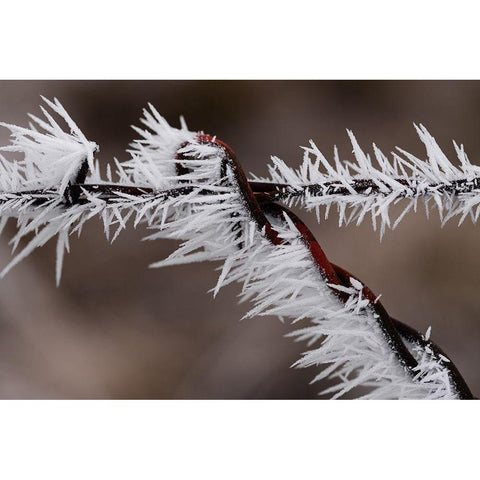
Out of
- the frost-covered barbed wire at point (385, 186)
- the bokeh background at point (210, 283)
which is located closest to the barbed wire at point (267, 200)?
the frost-covered barbed wire at point (385, 186)

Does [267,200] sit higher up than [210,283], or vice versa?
[267,200]

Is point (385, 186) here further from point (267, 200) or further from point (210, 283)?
point (210, 283)

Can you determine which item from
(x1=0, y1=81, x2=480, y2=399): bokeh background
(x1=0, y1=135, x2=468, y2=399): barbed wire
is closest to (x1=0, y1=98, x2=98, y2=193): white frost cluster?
(x1=0, y1=135, x2=468, y2=399): barbed wire

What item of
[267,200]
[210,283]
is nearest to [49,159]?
[267,200]

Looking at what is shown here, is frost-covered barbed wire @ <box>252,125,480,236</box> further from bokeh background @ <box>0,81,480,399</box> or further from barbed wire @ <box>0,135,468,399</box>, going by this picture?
bokeh background @ <box>0,81,480,399</box>

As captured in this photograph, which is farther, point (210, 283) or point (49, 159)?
point (210, 283)

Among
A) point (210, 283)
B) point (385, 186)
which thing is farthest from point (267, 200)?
point (210, 283)

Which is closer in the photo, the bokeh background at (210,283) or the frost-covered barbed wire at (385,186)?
the frost-covered barbed wire at (385,186)

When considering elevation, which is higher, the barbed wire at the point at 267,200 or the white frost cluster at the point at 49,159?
the white frost cluster at the point at 49,159

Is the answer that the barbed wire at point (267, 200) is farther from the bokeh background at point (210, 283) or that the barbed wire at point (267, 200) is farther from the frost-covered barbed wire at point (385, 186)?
the bokeh background at point (210, 283)
